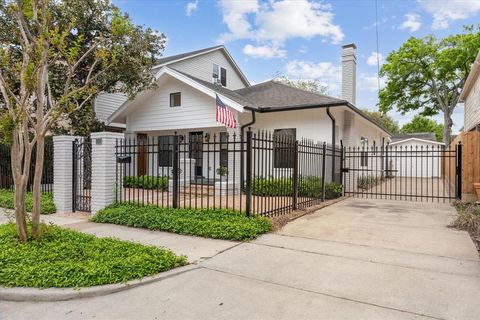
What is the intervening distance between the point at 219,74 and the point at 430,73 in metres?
17.8

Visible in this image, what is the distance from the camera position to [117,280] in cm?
401

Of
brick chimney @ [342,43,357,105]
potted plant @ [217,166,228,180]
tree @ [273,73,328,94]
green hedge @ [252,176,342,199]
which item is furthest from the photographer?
tree @ [273,73,328,94]

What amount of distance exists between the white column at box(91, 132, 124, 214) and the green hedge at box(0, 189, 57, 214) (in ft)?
5.12

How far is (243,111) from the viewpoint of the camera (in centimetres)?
1212

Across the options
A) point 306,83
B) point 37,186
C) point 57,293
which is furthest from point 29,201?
point 306,83

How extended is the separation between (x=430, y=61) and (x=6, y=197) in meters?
29.7

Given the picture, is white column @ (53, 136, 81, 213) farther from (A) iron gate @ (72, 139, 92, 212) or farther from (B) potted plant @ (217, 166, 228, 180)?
(B) potted plant @ (217, 166, 228, 180)

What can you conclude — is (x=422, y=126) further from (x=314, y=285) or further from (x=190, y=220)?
(x=314, y=285)

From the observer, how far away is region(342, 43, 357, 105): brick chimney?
16203 mm

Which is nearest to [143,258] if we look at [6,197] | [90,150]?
[90,150]

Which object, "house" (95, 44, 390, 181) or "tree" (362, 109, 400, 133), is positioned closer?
"house" (95, 44, 390, 181)

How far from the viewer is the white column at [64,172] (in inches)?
349

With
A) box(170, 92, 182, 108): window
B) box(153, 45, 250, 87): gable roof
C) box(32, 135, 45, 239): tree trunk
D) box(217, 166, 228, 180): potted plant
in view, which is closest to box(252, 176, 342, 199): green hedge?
box(217, 166, 228, 180): potted plant

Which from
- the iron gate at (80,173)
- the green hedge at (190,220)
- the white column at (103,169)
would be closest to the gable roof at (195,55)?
the iron gate at (80,173)
